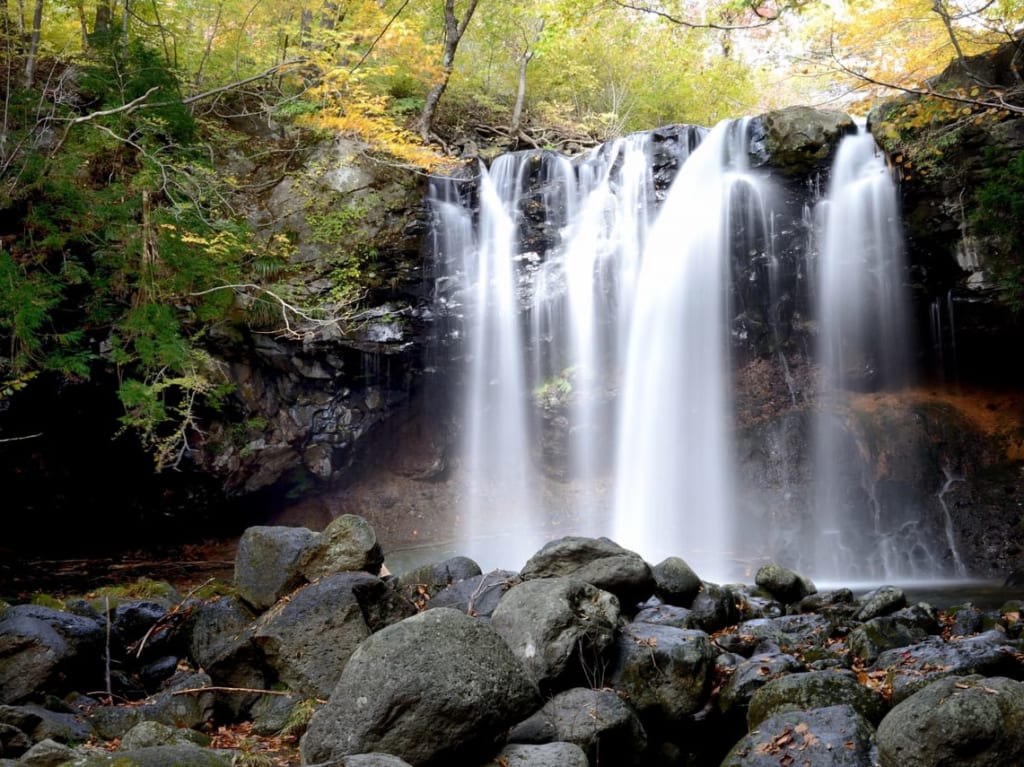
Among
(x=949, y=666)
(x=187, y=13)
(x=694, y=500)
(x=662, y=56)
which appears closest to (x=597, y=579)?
(x=949, y=666)

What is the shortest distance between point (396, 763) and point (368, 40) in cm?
1416

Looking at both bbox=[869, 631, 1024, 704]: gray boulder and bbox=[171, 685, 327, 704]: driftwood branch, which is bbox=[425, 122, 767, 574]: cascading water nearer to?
bbox=[869, 631, 1024, 704]: gray boulder

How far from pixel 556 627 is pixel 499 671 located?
1.38m

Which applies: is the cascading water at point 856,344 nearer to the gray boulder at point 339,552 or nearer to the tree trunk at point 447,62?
the tree trunk at point 447,62

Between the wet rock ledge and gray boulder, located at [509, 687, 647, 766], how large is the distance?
15mm

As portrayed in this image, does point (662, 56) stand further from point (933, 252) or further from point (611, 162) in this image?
point (933, 252)

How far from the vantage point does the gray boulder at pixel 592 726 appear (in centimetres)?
482

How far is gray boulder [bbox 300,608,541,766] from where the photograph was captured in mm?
4066

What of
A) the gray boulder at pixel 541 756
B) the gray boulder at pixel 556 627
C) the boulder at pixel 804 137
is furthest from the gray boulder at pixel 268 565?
the boulder at pixel 804 137

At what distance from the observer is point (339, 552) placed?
6945 millimetres

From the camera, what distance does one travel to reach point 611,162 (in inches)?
593

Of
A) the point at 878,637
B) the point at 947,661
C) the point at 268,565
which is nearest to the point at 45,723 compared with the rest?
the point at 268,565

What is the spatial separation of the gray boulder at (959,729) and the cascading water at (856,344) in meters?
8.65

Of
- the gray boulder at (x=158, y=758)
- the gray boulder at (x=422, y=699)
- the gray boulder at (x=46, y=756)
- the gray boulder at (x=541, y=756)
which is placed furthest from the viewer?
the gray boulder at (x=541, y=756)
